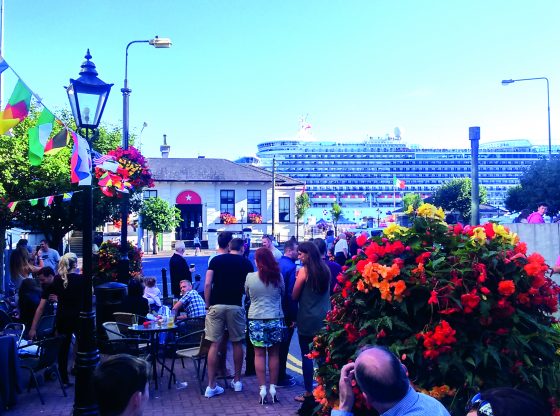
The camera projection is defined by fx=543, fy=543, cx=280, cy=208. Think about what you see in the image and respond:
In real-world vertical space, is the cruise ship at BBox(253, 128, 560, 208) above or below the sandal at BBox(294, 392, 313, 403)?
above

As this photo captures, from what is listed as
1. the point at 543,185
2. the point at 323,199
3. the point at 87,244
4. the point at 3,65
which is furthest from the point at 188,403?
the point at 323,199

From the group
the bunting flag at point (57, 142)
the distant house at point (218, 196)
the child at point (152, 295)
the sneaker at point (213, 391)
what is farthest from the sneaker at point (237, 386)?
the distant house at point (218, 196)

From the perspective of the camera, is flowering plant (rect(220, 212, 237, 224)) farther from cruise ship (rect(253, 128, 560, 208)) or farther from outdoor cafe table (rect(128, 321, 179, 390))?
cruise ship (rect(253, 128, 560, 208))

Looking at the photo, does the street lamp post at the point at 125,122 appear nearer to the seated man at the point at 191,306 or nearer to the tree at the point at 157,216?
the seated man at the point at 191,306

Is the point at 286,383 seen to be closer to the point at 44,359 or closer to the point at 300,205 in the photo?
the point at 44,359

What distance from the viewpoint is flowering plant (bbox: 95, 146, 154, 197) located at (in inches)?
366

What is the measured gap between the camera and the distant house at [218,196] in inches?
1895

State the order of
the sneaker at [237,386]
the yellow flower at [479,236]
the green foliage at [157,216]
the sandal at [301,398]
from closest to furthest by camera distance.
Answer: the yellow flower at [479,236] < the sandal at [301,398] < the sneaker at [237,386] < the green foliage at [157,216]

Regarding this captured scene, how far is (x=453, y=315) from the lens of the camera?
357 centimetres

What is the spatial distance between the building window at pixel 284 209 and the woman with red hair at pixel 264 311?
44705 mm

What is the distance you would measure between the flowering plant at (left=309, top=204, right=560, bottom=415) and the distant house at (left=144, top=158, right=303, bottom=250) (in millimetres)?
43444

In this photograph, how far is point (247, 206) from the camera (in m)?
49.5

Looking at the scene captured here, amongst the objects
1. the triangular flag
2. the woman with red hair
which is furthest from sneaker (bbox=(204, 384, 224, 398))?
the triangular flag

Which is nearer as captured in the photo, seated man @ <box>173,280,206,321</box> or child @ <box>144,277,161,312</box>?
seated man @ <box>173,280,206,321</box>
